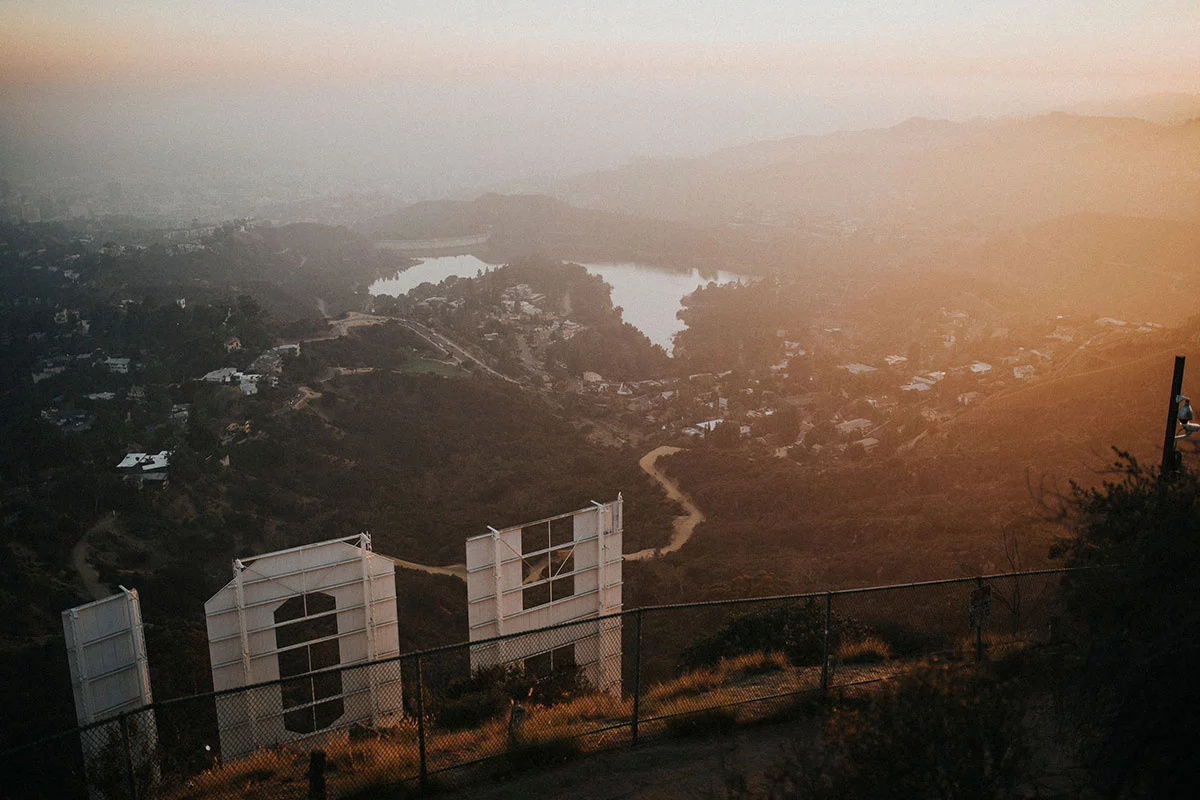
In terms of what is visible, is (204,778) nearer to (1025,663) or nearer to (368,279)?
(1025,663)

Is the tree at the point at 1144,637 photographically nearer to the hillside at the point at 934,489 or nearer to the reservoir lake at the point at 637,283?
the hillside at the point at 934,489

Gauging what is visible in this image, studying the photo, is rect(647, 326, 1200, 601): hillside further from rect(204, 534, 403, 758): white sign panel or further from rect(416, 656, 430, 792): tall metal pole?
rect(416, 656, 430, 792): tall metal pole

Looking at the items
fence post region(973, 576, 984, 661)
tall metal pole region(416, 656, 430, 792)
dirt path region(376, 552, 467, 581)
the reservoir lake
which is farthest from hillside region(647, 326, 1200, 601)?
the reservoir lake

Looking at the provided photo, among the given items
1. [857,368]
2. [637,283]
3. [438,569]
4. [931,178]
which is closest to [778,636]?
[438,569]

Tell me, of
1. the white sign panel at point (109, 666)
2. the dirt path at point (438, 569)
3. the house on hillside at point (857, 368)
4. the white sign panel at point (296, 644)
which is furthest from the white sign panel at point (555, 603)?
the house on hillside at point (857, 368)

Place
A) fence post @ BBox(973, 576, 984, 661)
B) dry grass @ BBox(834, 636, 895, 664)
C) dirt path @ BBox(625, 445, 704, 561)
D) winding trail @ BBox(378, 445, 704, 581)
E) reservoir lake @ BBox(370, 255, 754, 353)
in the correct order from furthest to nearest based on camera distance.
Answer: reservoir lake @ BBox(370, 255, 754, 353), dirt path @ BBox(625, 445, 704, 561), winding trail @ BBox(378, 445, 704, 581), dry grass @ BBox(834, 636, 895, 664), fence post @ BBox(973, 576, 984, 661)

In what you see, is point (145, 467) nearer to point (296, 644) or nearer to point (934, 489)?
point (296, 644)
